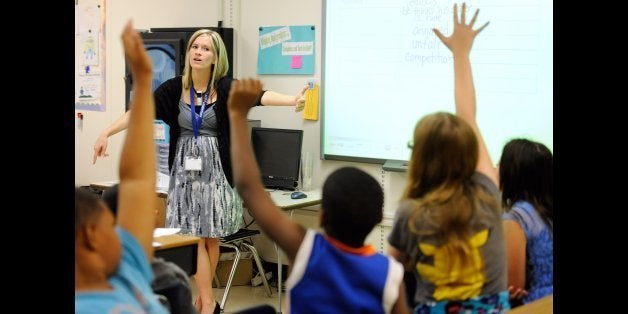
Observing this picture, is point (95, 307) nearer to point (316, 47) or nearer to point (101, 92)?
point (101, 92)

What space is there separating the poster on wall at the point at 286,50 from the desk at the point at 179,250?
241 cm

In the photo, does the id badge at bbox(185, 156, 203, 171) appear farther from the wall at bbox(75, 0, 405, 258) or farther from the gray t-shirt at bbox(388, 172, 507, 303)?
the gray t-shirt at bbox(388, 172, 507, 303)

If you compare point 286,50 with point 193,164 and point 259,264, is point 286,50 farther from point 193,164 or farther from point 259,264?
point 193,164

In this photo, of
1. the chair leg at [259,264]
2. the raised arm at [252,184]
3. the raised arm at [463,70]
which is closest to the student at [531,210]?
the raised arm at [463,70]

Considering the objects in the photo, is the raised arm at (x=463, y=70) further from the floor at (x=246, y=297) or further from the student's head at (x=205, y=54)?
the floor at (x=246, y=297)

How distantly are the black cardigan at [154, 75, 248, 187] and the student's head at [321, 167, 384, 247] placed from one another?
1.20 metres

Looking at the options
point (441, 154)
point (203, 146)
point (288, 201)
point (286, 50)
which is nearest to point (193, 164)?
point (203, 146)

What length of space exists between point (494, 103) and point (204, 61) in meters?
1.69

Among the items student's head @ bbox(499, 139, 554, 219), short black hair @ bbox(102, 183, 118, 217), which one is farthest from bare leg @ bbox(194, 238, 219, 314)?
short black hair @ bbox(102, 183, 118, 217)

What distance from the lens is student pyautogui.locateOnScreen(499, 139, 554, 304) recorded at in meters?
2.27

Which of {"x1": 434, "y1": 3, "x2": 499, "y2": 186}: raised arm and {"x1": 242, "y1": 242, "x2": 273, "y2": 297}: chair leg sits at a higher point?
{"x1": 434, "y1": 3, "x2": 499, "y2": 186}: raised arm
